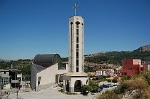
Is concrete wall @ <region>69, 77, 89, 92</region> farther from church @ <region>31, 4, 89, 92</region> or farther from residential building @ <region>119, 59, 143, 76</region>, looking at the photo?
residential building @ <region>119, 59, 143, 76</region>

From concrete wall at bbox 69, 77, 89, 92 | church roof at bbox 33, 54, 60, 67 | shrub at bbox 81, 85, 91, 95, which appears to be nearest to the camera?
shrub at bbox 81, 85, 91, 95

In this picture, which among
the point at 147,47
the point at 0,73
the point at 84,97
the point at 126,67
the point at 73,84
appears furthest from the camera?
the point at 147,47

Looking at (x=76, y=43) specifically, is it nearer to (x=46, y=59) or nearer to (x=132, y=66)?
(x=46, y=59)

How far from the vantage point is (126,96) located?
11461 mm

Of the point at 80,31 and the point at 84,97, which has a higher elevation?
the point at 80,31

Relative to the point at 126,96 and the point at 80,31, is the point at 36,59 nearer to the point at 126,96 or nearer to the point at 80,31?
the point at 80,31

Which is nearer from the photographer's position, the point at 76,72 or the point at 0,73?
the point at 76,72

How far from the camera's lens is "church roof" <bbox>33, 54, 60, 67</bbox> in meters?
37.6

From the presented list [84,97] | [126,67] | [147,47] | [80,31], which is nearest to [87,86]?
[84,97]

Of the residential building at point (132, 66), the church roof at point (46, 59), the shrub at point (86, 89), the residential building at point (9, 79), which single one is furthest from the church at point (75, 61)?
the residential building at point (132, 66)

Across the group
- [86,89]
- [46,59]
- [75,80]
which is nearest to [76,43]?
[75,80]

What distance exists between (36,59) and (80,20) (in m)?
13.7

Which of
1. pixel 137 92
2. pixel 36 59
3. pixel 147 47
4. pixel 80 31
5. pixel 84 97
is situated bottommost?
pixel 84 97

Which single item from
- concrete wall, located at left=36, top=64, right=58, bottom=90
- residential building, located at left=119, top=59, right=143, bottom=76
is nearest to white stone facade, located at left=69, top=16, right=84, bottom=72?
concrete wall, located at left=36, top=64, right=58, bottom=90
